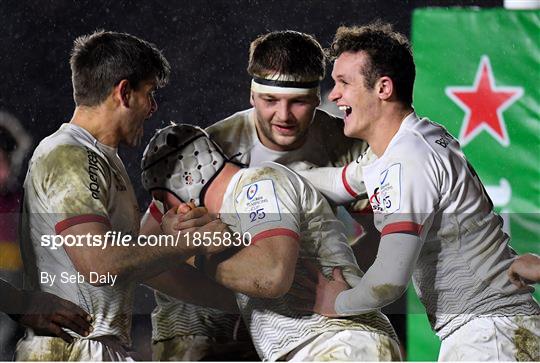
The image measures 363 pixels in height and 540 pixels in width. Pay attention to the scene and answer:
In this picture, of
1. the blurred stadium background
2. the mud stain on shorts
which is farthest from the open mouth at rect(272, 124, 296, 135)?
the mud stain on shorts

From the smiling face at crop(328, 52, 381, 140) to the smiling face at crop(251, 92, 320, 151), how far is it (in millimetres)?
74

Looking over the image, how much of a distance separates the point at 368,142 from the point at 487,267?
0.47m

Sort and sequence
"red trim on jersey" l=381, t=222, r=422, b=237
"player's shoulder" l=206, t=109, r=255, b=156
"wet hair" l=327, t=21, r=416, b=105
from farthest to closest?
"player's shoulder" l=206, t=109, r=255, b=156 < "wet hair" l=327, t=21, r=416, b=105 < "red trim on jersey" l=381, t=222, r=422, b=237

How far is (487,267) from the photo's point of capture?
3.08 metres

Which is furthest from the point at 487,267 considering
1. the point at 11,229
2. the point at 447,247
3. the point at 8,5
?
the point at 8,5

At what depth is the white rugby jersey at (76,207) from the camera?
3.06 meters

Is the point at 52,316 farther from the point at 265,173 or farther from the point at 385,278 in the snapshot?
the point at 385,278

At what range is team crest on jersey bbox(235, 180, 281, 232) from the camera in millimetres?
3074

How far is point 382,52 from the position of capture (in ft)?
10.2

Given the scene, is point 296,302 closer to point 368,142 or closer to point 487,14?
point 368,142

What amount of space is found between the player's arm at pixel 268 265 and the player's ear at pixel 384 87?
17.7 inches

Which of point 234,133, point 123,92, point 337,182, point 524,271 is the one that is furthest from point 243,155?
point 524,271

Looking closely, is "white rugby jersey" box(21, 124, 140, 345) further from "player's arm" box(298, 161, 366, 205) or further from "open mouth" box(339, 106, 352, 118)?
"open mouth" box(339, 106, 352, 118)

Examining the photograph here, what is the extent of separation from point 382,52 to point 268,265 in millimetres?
659
